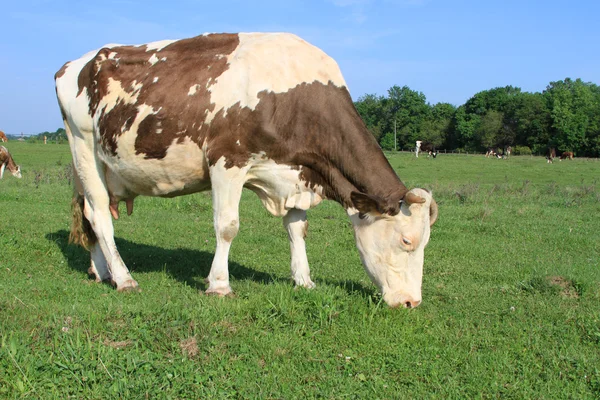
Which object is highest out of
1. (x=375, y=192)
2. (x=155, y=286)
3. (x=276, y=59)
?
(x=276, y=59)

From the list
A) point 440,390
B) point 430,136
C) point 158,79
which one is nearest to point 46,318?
point 158,79

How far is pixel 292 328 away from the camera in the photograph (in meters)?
5.11

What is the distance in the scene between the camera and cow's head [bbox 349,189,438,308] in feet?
18.9

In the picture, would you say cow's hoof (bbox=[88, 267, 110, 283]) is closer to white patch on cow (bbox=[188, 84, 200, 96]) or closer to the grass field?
the grass field

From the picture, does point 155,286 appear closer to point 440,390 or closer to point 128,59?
point 128,59

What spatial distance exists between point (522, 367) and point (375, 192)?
2.24m

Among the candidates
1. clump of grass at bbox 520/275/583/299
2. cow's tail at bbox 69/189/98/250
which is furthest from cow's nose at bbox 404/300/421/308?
cow's tail at bbox 69/189/98/250

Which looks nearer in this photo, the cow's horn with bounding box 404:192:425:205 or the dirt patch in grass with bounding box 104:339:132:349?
the dirt patch in grass with bounding box 104:339:132:349

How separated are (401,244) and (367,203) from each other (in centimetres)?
53

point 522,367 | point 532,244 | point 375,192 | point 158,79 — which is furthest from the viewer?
point 532,244

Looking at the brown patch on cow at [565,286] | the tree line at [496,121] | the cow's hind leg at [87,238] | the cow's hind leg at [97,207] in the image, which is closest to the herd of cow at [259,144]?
the cow's hind leg at [97,207]

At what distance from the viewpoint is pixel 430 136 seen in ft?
308

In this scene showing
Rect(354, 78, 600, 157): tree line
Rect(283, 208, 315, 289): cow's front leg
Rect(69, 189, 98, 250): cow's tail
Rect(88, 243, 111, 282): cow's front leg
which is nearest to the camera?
Rect(283, 208, 315, 289): cow's front leg

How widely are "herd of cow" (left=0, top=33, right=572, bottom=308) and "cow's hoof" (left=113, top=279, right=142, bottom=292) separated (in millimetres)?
16
